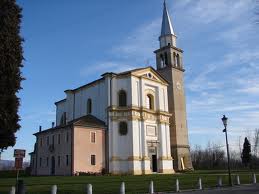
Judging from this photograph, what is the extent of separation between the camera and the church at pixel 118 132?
48.5 m

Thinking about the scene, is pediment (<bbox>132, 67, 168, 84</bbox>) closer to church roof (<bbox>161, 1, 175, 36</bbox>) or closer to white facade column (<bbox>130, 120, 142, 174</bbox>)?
white facade column (<bbox>130, 120, 142, 174</bbox>)

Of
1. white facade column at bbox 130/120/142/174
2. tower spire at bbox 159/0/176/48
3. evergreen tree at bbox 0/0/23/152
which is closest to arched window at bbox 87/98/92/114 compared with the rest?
white facade column at bbox 130/120/142/174

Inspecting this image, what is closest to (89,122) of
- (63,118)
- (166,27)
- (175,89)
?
(63,118)

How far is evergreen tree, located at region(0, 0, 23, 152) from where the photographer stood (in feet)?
67.0

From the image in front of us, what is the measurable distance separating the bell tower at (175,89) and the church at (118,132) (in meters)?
0.17

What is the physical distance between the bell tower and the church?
0.17 m

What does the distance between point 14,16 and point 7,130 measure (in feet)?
23.0

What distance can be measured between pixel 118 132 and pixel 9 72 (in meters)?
31.4

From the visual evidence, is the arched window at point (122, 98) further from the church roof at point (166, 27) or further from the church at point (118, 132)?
the church roof at point (166, 27)

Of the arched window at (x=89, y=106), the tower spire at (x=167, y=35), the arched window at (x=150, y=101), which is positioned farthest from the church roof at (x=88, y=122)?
the tower spire at (x=167, y=35)

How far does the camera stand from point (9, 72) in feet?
67.6

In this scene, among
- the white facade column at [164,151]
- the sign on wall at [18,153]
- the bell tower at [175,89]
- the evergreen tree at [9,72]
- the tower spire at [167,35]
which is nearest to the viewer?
the sign on wall at [18,153]

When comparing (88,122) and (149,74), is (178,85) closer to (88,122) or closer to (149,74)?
(149,74)

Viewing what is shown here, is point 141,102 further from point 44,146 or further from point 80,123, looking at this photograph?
point 44,146
